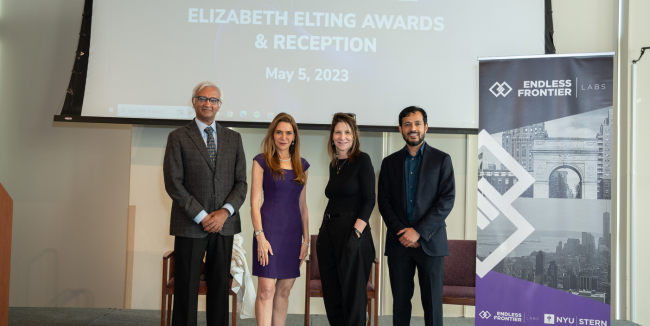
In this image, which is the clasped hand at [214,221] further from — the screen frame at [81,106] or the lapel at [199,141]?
the screen frame at [81,106]

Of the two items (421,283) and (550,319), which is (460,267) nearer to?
(550,319)

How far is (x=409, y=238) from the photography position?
260 centimetres

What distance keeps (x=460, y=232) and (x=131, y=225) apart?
10.1 feet

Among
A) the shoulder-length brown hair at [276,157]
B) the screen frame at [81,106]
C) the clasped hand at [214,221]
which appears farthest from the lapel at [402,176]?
the clasped hand at [214,221]

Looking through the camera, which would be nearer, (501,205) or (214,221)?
(214,221)

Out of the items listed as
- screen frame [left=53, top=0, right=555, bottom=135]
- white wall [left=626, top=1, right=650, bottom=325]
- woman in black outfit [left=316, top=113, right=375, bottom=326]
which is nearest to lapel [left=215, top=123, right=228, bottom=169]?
woman in black outfit [left=316, top=113, right=375, bottom=326]

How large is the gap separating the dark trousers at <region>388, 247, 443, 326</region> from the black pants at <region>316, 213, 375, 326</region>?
207 millimetres

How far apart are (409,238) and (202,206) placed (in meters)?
1.26

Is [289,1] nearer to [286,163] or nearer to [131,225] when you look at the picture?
[286,163]

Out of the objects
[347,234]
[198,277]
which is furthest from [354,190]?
[198,277]

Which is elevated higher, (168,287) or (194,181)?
(194,181)

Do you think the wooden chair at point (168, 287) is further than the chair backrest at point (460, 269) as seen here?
No

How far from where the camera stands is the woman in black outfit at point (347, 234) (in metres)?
2.56

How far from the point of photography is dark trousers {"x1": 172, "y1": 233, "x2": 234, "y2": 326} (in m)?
2.50
